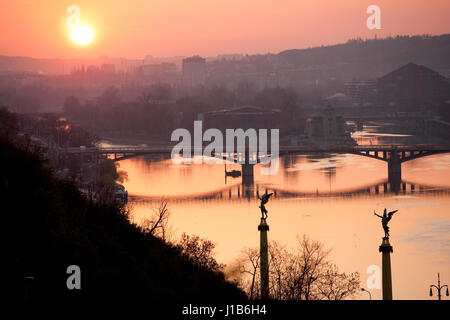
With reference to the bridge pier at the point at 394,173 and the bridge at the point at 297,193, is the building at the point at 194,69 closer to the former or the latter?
the bridge pier at the point at 394,173

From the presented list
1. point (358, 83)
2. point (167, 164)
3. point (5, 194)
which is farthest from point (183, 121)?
point (5, 194)

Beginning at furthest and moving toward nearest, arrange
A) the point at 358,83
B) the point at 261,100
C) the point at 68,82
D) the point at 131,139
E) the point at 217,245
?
the point at 68,82 < the point at 358,83 < the point at 261,100 < the point at 131,139 < the point at 217,245

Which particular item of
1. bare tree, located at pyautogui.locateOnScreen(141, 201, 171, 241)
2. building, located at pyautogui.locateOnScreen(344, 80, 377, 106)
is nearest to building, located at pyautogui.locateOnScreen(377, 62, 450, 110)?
building, located at pyautogui.locateOnScreen(344, 80, 377, 106)

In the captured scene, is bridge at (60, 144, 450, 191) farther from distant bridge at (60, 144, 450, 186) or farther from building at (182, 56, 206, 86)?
building at (182, 56, 206, 86)

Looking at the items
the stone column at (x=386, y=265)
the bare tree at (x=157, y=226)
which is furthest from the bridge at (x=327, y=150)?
the stone column at (x=386, y=265)

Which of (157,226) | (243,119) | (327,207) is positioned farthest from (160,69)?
(157,226)

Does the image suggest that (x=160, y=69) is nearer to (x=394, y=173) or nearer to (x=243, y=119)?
(x=243, y=119)

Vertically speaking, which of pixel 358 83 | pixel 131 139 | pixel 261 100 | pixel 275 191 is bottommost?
pixel 275 191

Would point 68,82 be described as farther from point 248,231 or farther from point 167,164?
point 248,231
